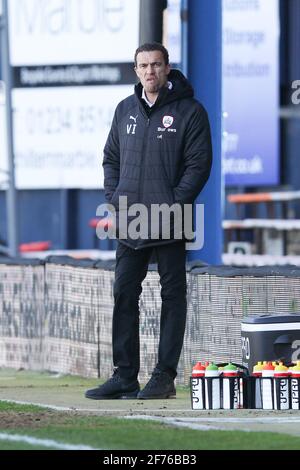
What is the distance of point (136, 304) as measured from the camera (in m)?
9.69

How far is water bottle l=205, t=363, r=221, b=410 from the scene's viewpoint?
892cm

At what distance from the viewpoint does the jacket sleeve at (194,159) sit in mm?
9414

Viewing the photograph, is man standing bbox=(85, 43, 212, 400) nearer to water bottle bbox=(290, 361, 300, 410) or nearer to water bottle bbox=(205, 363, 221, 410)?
water bottle bbox=(205, 363, 221, 410)

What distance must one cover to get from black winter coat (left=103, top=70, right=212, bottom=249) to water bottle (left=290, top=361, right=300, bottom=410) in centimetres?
118

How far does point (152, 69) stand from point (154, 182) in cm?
67

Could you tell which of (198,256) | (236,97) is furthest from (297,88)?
(198,256)

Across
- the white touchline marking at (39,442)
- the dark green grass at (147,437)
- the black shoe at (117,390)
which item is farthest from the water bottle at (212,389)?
the white touchline marking at (39,442)

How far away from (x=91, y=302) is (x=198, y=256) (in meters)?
1.50

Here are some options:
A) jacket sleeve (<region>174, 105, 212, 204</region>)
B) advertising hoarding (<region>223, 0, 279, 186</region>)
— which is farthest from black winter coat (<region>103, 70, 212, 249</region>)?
advertising hoarding (<region>223, 0, 279, 186</region>)

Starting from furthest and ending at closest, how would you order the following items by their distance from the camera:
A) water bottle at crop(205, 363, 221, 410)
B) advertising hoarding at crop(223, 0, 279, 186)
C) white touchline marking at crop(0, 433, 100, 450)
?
advertising hoarding at crop(223, 0, 279, 186) < water bottle at crop(205, 363, 221, 410) < white touchline marking at crop(0, 433, 100, 450)

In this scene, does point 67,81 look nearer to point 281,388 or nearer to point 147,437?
point 281,388

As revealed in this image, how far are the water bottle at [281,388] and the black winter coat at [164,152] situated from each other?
1.14 metres

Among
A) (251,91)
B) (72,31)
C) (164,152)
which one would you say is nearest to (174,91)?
(164,152)

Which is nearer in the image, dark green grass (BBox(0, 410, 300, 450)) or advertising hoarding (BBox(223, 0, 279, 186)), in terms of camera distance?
dark green grass (BBox(0, 410, 300, 450))
